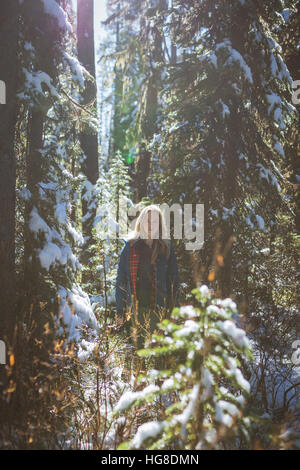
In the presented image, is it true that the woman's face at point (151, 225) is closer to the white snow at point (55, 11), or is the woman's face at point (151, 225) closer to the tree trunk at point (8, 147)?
the tree trunk at point (8, 147)

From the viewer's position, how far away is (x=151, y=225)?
13.5ft

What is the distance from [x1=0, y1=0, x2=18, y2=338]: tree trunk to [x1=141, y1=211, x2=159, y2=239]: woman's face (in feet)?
5.24

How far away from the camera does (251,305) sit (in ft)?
17.5

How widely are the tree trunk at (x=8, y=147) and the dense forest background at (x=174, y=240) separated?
0.02m

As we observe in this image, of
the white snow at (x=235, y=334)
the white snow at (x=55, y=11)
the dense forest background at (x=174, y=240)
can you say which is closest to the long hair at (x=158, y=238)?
the dense forest background at (x=174, y=240)

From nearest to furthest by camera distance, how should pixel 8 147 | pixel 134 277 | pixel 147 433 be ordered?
pixel 147 433 → pixel 8 147 → pixel 134 277

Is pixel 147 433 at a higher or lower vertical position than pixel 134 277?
lower

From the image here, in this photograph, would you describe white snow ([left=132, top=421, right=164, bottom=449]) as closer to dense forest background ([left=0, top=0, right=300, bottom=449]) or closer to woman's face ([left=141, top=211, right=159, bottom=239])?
dense forest background ([left=0, top=0, right=300, bottom=449])

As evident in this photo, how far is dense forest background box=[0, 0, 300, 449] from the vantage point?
2217 millimetres

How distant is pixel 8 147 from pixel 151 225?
1.94 metres

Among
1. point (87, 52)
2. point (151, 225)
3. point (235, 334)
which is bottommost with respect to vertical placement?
point (235, 334)

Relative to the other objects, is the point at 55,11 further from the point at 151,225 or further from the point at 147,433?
the point at 147,433

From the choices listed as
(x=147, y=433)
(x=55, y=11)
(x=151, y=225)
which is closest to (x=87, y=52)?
(x=55, y=11)

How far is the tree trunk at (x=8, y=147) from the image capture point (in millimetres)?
3785
